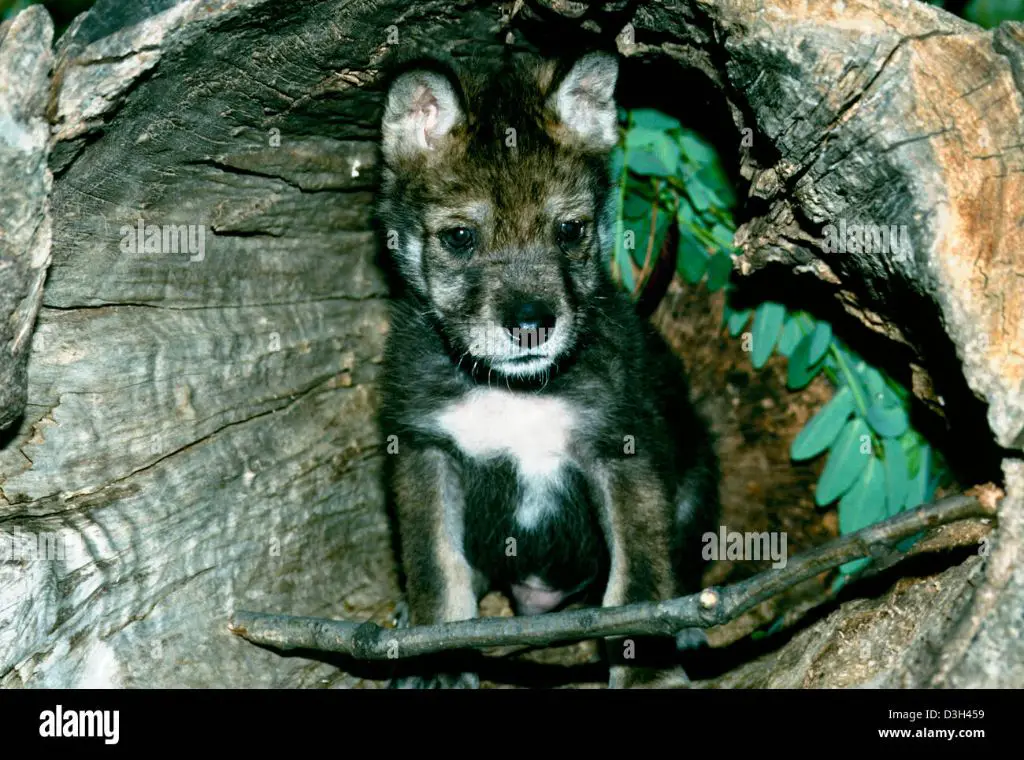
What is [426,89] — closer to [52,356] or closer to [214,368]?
[214,368]

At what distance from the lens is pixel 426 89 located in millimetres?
3273

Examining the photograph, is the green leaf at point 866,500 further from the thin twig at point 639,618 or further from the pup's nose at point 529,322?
the pup's nose at point 529,322

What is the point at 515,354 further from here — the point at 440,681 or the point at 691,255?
the point at 691,255

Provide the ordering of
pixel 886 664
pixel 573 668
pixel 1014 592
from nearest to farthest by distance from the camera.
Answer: pixel 1014 592 → pixel 886 664 → pixel 573 668

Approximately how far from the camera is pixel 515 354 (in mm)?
3162

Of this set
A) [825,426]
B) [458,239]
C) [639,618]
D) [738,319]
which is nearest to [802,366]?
[825,426]

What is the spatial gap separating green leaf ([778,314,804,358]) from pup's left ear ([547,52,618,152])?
984 millimetres

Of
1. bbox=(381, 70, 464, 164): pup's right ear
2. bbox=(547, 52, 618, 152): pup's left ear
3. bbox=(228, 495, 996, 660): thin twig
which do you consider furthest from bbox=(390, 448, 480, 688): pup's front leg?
bbox=(547, 52, 618, 152): pup's left ear

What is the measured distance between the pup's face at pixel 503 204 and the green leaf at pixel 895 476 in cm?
122

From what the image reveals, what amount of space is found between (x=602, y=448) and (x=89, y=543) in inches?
62.8

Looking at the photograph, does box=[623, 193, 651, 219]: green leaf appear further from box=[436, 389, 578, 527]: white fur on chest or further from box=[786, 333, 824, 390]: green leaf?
box=[436, 389, 578, 527]: white fur on chest

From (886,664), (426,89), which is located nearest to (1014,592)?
(886,664)

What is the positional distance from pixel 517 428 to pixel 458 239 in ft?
2.17

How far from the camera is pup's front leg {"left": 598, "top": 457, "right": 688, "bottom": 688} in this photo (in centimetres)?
331
